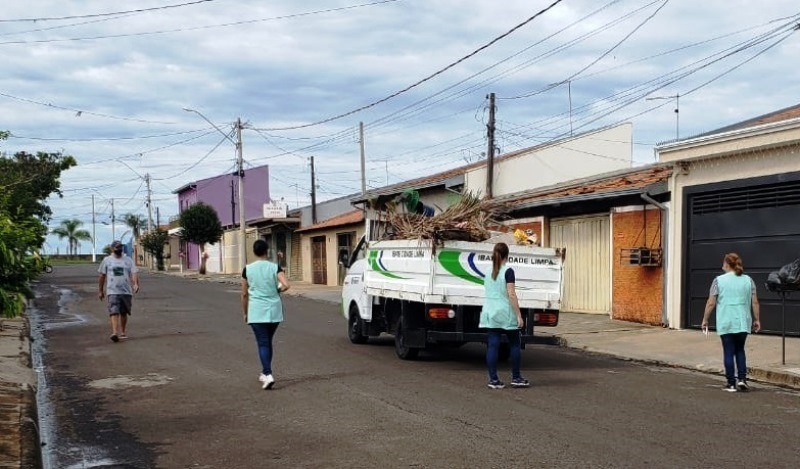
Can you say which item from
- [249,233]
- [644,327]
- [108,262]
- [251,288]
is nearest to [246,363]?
[251,288]

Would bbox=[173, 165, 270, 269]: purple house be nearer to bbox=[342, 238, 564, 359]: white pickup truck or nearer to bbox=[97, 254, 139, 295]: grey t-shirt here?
bbox=[97, 254, 139, 295]: grey t-shirt

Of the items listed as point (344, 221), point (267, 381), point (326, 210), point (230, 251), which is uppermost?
point (326, 210)

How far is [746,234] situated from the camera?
14141 millimetres

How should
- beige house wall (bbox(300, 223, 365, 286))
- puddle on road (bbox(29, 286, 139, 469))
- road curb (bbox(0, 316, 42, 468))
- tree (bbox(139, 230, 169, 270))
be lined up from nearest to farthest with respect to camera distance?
road curb (bbox(0, 316, 42, 468)), puddle on road (bbox(29, 286, 139, 469)), beige house wall (bbox(300, 223, 365, 286)), tree (bbox(139, 230, 169, 270))

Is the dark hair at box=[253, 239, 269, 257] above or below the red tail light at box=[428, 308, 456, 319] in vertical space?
above

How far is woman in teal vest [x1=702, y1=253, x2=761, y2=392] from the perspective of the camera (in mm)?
9078

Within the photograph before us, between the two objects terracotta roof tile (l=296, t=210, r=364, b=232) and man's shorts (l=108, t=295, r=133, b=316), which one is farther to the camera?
terracotta roof tile (l=296, t=210, r=364, b=232)

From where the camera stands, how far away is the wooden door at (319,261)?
3809 cm

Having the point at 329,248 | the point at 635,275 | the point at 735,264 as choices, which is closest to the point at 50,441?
the point at 735,264

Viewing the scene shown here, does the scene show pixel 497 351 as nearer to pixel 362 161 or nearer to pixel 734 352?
pixel 734 352

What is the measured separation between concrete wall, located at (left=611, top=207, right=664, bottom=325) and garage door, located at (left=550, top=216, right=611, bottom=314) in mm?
677

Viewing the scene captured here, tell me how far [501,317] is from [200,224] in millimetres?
45486

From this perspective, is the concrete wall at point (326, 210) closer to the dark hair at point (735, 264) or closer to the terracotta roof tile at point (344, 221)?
the terracotta roof tile at point (344, 221)

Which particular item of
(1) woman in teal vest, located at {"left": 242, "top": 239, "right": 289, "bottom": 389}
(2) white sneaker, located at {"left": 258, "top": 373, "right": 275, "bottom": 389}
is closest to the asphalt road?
(2) white sneaker, located at {"left": 258, "top": 373, "right": 275, "bottom": 389}
